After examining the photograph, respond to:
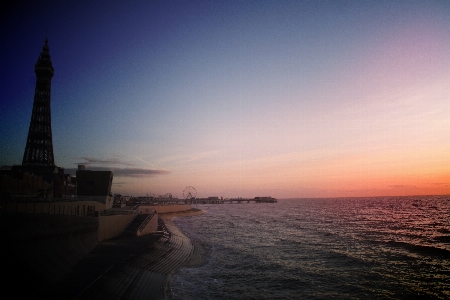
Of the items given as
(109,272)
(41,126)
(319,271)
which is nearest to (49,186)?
(109,272)

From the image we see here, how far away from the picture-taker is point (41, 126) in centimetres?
7225

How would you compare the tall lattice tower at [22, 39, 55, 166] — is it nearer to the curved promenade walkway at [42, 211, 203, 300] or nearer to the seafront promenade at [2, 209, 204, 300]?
the curved promenade walkway at [42, 211, 203, 300]

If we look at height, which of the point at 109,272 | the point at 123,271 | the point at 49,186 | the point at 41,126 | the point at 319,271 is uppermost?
the point at 41,126

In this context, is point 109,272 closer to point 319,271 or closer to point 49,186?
point 319,271

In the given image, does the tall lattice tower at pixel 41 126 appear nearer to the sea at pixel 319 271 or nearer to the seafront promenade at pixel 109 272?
the seafront promenade at pixel 109 272

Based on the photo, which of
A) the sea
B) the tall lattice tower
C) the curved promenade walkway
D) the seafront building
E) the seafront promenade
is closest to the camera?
the seafront promenade

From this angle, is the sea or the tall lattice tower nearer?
the sea

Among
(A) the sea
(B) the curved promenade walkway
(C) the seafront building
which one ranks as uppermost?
(C) the seafront building

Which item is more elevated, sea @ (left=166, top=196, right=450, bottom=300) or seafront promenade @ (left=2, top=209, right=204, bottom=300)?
seafront promenade @ (left=2, top=209, right=204, bottom=300)

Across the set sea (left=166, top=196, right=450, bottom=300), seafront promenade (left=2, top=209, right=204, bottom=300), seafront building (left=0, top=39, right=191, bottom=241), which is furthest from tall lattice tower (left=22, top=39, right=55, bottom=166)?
sea (left=166, top=196, right=450, bottom=300)

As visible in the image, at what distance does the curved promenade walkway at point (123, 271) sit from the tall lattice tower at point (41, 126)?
52.5m

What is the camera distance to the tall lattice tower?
69.9m

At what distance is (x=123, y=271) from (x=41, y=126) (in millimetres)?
Result: 68145

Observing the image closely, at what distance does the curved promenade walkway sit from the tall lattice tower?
172ft
